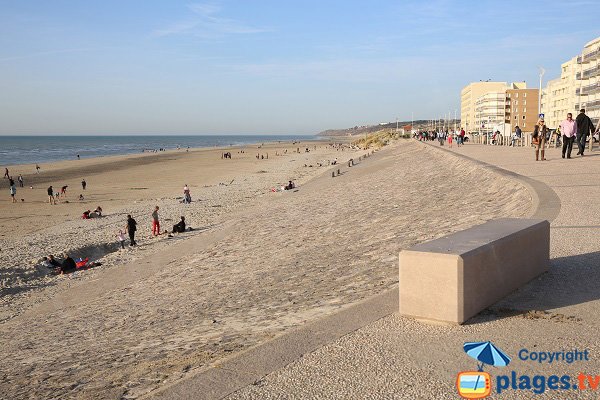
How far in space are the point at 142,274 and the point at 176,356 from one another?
8116 millimetres

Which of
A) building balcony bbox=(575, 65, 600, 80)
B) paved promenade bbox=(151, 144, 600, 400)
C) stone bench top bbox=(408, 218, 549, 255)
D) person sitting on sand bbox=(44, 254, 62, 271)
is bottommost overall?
person sitting on sand bbox=(44, 254, 62, 271)

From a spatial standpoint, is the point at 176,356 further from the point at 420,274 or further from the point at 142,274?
the point at 142,274

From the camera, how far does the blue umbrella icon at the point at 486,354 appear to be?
4.10m

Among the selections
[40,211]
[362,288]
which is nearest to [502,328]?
[362,288]

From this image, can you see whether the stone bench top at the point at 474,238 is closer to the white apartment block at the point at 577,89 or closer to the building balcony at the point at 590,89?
the white apartment block at the point at 577,89

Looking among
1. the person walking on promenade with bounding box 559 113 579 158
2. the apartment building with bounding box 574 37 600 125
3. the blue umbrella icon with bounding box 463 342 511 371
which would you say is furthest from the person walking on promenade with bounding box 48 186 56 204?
the apartment building with bounding box 574 37 600 125

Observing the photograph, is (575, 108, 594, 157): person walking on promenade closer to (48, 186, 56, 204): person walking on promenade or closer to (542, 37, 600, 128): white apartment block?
(48, 186, 56, 204): person walking on promenade

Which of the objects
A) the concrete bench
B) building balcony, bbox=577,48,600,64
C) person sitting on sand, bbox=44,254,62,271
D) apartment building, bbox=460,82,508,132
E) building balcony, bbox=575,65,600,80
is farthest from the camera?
apartment building, bbox=460,82,508,132

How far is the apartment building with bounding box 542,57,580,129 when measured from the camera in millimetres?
78188

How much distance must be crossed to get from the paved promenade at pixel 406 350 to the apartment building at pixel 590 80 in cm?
6889

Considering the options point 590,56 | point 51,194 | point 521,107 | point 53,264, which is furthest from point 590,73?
point 53,264

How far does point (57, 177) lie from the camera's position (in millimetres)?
47094

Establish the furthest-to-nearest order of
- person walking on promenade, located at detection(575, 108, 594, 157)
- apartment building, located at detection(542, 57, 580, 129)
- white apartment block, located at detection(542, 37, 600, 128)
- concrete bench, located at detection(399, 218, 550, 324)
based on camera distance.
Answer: apartment building, located at detection(542, 57, 580, 129) < white apartment block, located at detection(542, 37, 600, 128) < person walking on promenade, located at detection(575, 108, 594, 157) < concrete bench, located at detection(399, 218, 550, 324)

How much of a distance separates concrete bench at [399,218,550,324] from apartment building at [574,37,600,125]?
68931mm
